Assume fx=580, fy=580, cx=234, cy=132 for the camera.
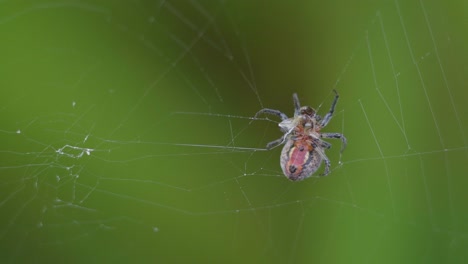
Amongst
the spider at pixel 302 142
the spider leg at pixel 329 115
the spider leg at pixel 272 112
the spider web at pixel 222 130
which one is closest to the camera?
the spider web at pixel 222 130

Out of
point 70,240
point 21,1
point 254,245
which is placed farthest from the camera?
point 254,245

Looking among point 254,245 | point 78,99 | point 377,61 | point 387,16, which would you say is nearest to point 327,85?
point 377,61

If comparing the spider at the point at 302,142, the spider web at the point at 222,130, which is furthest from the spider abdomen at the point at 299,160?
the spider web at the point at 222,130

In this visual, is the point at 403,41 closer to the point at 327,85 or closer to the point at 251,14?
the point at 327,85

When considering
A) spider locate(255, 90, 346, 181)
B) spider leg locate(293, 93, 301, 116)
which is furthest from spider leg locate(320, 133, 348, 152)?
spider leg locate(293, 93, 301, 116)

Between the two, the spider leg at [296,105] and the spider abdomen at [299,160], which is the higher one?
the spider leg at [296,105]

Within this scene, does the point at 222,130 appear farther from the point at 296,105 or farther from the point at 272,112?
the point at 296,105

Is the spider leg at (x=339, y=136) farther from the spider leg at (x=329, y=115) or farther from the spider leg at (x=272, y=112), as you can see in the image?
the spider leg at (x=272, y=112)
